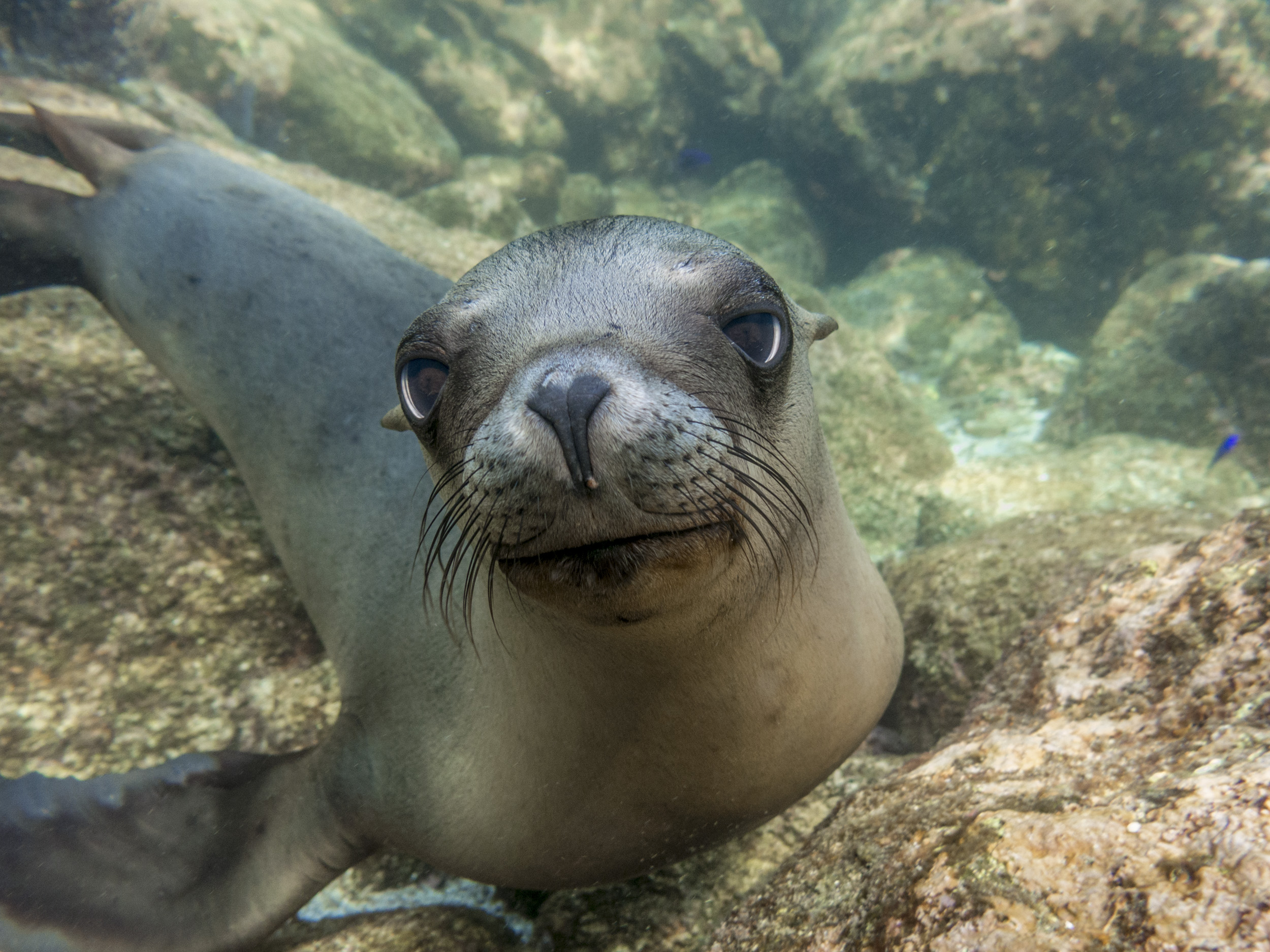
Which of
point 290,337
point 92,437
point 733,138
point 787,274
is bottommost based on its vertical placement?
point 92,437

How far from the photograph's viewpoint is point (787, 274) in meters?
11.3

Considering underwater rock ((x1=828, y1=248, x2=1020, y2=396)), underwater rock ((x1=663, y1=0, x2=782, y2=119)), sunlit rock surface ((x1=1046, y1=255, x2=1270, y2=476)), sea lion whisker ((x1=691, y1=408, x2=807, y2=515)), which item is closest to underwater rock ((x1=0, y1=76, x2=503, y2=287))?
sea lion whisker ((x1=691, y1=408, x2=807, y2=515))

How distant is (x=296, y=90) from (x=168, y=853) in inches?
390

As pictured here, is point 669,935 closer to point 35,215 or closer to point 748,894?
point 748,894

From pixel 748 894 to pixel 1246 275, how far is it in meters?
8.92

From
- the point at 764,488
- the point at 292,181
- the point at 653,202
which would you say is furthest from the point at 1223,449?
the point at 653,202

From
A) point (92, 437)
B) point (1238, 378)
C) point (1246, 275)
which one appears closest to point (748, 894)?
point (92, 437)

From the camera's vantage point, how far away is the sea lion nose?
0.97 meters

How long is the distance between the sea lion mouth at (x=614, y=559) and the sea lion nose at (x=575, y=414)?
122mm

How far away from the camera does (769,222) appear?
11930 millimetres

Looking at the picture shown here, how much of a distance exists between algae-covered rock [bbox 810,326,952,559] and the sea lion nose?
13.4ft

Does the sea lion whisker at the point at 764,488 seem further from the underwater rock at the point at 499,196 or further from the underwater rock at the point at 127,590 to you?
the underwater rock at the point at 499,196

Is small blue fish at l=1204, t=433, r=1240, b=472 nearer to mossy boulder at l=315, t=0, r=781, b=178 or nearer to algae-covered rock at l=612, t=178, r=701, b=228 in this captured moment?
algae-covered rock at l=612, t=178, r=701, b=228

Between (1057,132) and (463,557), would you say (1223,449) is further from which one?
(463,557)
